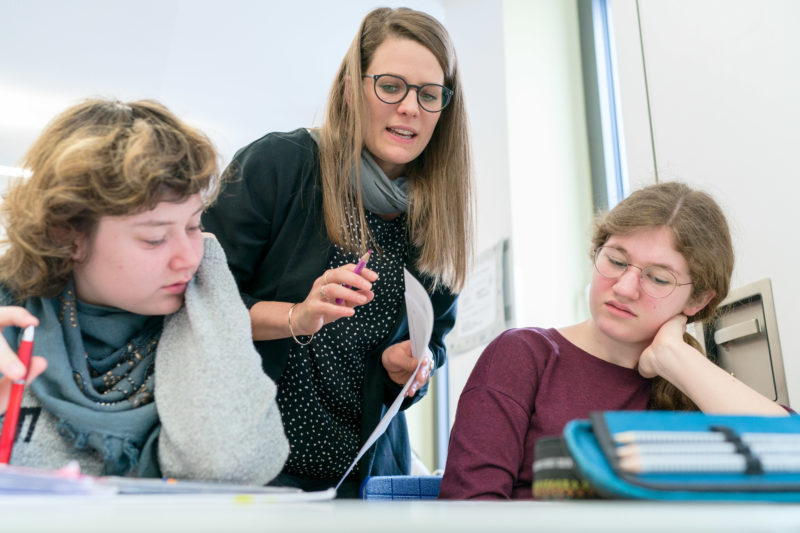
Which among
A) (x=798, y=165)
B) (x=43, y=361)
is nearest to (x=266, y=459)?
(x=43, y=361)

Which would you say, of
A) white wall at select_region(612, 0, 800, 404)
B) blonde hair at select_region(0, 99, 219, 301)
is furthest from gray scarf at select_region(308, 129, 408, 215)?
white wall at select_region(612, 0, 800, 404)

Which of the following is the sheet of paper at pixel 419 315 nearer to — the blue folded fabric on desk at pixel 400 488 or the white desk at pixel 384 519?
the blue folded fabric on desk at pixel 400 488

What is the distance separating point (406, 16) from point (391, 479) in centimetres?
79

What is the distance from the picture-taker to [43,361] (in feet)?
2.35

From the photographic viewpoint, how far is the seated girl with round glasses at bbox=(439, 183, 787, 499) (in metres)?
1.08

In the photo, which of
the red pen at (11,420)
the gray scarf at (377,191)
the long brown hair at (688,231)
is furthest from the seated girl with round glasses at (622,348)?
the red pen at (11,420)

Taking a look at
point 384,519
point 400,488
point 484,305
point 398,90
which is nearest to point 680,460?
point 384,519

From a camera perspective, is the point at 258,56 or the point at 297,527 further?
the point at 258,56

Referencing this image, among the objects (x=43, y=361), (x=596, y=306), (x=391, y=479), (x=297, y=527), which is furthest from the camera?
(x=596, y=306)

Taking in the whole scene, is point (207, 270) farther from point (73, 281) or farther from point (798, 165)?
point (798, 165)

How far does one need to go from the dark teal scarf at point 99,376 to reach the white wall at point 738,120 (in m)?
1.04

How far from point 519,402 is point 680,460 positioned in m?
0.59

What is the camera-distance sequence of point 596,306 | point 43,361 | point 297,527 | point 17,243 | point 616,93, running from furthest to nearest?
point 616,93 < point 596,306 < point 17,243 < point 43,361 < point 297,527

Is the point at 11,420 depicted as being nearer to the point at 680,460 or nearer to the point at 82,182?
the point at 82,182
